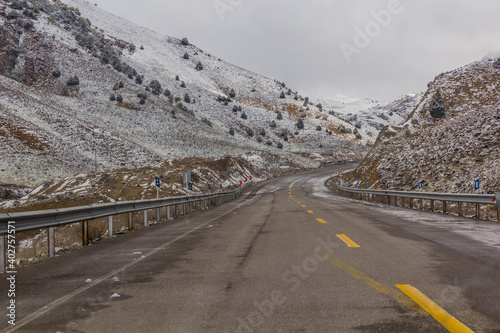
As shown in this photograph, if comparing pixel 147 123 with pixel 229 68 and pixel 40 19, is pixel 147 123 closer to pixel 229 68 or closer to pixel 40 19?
pixel 40 19

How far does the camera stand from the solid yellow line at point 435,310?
3.37 meters

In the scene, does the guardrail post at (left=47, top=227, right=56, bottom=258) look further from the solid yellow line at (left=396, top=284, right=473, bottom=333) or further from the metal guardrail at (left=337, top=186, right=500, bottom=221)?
the metal guardrail at (left=337, top=186, right=500, bottom=221)

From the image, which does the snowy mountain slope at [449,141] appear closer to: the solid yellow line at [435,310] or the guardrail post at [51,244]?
the solid yellow line at [435,310]

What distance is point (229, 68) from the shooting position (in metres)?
144

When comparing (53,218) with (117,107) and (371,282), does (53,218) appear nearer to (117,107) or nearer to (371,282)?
(371,282)

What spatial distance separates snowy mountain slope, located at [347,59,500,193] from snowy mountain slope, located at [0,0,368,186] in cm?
3534

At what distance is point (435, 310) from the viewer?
151 inches

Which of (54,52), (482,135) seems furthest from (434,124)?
(54,52)

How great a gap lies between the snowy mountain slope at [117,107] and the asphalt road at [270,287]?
3798 cm

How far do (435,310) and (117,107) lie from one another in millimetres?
78596

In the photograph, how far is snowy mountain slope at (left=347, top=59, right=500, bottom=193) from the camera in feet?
82.1

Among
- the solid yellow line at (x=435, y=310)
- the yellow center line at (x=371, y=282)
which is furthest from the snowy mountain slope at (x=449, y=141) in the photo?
the solid yellow line at (x=435, y=310)

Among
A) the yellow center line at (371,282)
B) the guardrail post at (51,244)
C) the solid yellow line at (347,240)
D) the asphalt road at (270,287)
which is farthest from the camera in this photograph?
the guardrail post at (51,244)

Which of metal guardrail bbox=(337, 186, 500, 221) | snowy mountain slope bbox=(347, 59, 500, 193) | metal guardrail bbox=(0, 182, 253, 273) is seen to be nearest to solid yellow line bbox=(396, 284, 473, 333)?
metal guardrail bbox=(0, 182, 253, 273)
